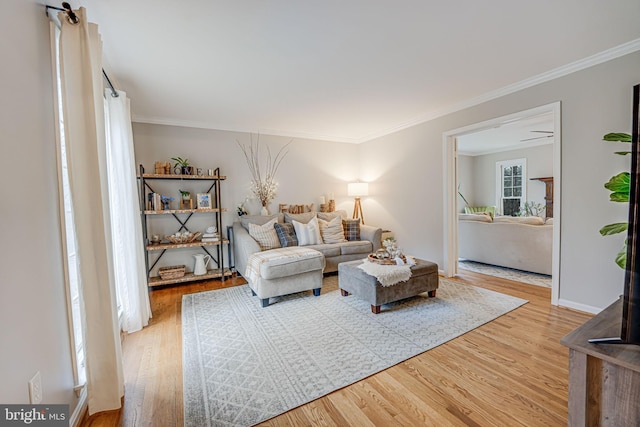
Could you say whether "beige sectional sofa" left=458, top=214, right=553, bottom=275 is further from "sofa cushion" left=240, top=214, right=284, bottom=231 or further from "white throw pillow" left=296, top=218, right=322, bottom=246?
"sofa cushion" left=240, top=214, right=284, bottom=231

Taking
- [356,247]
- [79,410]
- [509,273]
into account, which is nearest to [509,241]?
[509,273]

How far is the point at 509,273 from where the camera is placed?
4.20 metres

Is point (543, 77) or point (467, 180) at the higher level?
point (543, 77)

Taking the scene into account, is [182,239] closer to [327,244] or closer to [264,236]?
[264,236]

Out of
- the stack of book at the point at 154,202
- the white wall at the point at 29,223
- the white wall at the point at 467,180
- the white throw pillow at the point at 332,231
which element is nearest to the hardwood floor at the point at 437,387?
the white wall at the point at 29,223

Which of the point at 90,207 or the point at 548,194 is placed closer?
the point at 90,207

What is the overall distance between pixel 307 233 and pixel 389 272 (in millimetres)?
1718

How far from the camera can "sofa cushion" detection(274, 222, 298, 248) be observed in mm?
4117

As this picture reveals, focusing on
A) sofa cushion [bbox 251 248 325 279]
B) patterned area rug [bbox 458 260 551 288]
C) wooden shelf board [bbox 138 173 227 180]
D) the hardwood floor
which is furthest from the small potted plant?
patterned area rug [bbox 458 260 551 288]

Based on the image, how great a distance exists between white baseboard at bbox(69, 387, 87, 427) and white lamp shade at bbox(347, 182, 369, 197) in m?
4.48

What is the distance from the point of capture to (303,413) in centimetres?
153

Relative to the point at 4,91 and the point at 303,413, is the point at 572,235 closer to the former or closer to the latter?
the point at 303,413

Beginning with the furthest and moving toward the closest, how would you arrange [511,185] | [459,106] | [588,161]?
[511,185] < [459,106] < [588,161]

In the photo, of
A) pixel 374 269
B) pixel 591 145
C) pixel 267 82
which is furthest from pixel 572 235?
pixel 267 82
